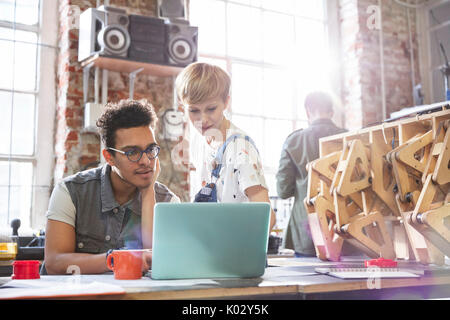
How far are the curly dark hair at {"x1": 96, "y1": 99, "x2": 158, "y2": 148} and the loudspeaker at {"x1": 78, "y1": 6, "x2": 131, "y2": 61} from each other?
70.9 inches

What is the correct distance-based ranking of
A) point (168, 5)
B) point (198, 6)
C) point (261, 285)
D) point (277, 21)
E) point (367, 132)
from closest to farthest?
point (261, 285) → point (367, 132) → point (168, 5) → point (198, 6) → point (277, 21)

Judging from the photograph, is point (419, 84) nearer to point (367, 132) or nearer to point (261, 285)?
point (367, 132)

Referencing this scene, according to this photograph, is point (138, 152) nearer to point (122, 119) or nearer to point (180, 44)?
point (122, 119)

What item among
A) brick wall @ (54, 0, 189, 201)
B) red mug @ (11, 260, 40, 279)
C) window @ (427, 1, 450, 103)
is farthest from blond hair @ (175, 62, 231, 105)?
window @ (427, 1, 450, 103)

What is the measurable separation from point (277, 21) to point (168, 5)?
1390 millimetres

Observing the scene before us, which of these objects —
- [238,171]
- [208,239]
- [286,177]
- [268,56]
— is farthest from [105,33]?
[208,239]

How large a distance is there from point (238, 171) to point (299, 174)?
4.34ft

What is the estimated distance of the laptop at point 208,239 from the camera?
1.39m

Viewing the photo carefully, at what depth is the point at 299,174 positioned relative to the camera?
3.21m

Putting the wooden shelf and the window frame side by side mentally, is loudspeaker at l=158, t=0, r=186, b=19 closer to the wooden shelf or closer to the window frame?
the wooden shelf

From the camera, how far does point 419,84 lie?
5.43 m

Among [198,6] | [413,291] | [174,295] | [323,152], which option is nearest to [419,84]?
[198,6]

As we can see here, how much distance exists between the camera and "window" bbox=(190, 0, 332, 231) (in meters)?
4.84

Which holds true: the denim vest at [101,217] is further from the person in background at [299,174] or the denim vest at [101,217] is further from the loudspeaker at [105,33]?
the loudspeaker at [105,33]
